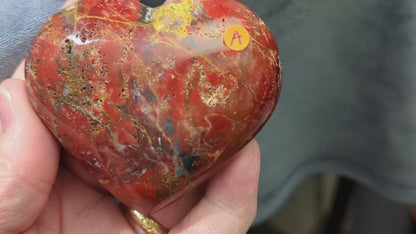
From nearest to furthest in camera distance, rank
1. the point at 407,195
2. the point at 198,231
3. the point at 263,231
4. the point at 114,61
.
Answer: the point at 114,61 < the point at 198,231 < the point at 407,195 < the point at 263,231

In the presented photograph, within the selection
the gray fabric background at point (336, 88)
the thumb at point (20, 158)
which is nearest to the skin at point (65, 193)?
the thumb at point (20, 158)

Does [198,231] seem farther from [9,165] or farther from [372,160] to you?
[372,160]

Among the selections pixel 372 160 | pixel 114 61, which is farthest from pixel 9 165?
pixel 372 160

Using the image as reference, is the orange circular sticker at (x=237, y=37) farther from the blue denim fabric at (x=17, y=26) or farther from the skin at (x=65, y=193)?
the blue denim fabric at (x=17, y=26)

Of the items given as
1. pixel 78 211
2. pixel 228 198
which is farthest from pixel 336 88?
pixel 78 211

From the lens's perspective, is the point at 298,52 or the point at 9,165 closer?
the point at 9,165

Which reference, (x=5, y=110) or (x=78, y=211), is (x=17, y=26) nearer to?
(x=5, y=110)

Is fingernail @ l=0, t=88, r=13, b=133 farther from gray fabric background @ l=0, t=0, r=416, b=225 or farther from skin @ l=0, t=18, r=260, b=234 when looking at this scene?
gray fabric background @ l=0, t=0, r=416, b=225

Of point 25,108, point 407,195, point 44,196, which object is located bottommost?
point 407,195
